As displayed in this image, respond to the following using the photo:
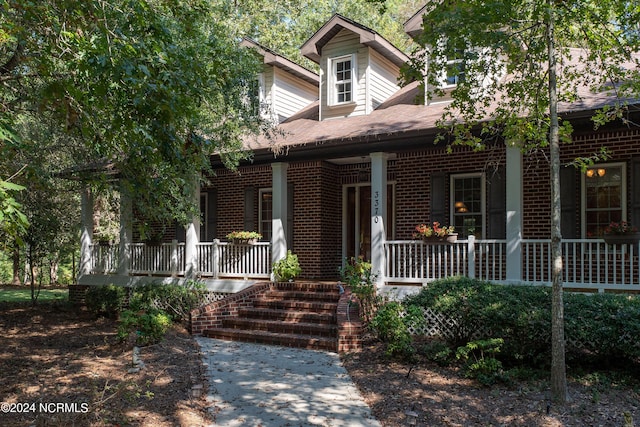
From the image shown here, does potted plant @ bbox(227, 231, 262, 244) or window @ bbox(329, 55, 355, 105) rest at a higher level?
window @ bbox(329, 55, 355, 105)

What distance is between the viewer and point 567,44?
302 inches

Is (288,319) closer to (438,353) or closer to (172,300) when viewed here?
(172,300)

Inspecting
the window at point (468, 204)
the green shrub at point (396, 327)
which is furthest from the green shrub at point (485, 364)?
the window at point (468, 204)

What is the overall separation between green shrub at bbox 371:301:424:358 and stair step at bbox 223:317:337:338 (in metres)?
1.30

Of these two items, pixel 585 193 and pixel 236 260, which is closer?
pixel 585 193

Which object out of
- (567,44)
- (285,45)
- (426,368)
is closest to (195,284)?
(426,368)

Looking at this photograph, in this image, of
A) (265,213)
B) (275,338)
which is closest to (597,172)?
(275,338)

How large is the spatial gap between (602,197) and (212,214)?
9989 millimetres

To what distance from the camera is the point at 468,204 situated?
11.7 meters

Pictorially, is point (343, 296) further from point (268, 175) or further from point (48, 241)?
point (48, 241)

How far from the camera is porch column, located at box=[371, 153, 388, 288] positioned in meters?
10.5

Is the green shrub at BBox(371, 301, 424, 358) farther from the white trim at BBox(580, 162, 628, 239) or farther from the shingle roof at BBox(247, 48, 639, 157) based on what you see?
the white trim at BBox(580, 162, 628, 239)

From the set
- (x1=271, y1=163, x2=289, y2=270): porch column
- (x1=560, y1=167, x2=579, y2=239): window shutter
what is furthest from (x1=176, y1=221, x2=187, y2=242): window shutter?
(x1=560, y1=167, x2=579, y2=239): window shutter

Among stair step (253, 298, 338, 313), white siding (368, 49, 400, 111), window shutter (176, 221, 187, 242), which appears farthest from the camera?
window shutter (176, 221, 187, 242)
